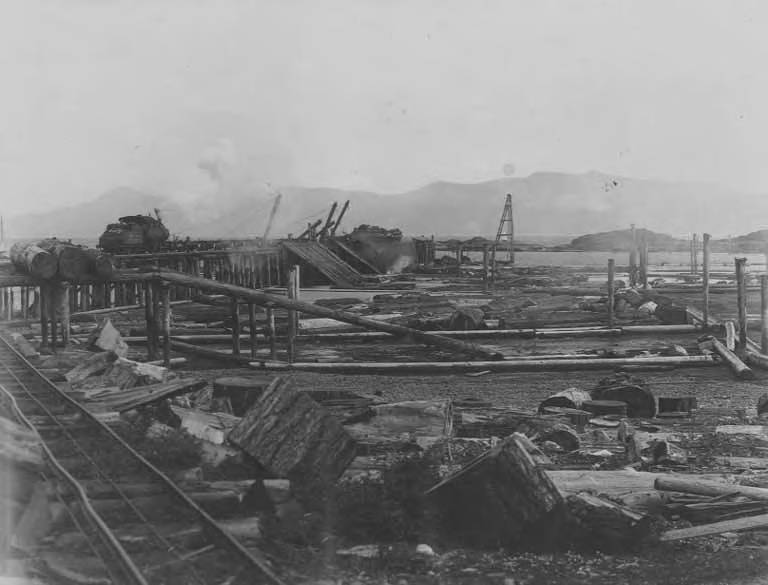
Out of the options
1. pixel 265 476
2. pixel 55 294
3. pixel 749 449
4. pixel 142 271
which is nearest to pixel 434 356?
pixel 142 271

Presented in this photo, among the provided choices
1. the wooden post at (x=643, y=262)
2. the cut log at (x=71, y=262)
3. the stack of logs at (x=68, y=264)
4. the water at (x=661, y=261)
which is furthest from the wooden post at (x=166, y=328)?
the water at (x=661, y=261)

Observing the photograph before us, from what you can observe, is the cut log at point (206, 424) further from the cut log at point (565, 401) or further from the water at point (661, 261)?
the water at point (661, 261)

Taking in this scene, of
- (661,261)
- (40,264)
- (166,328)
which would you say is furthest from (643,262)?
(661,261)

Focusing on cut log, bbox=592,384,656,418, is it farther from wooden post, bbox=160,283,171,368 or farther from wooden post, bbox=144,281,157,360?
wooden post, bbox=144,281,157,360

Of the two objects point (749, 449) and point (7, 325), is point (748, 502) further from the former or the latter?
point (7, 325)

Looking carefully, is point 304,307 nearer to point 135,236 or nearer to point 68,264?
point 68,264

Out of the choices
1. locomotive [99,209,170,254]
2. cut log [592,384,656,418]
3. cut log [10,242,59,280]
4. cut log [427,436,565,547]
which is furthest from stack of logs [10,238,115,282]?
locomotive [99,209,170,254]
